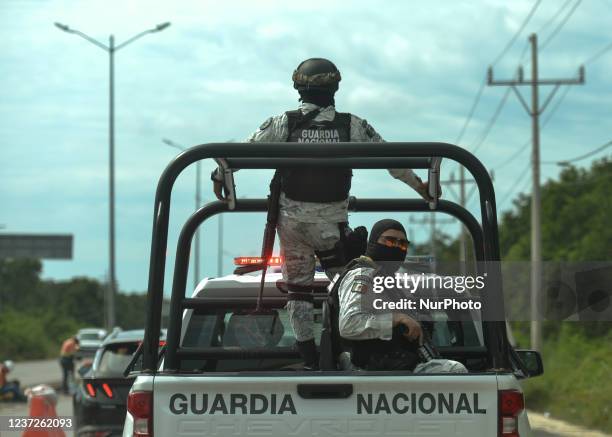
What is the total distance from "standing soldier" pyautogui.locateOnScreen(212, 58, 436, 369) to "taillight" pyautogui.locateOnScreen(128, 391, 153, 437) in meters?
1.01

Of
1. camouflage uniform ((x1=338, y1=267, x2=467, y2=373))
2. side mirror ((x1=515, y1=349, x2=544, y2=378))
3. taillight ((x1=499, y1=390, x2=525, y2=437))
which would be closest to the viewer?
taillight ((x1=499, y1=390, x2=525, y2=437))

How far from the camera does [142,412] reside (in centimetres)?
460

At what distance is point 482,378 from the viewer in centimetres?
457

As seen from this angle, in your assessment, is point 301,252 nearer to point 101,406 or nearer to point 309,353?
point 309,353

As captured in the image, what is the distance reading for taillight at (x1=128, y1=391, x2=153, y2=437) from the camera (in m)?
4.59

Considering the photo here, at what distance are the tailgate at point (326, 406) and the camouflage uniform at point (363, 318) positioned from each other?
0.43 metres

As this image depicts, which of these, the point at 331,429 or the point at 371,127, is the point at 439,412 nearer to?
the point at 331,429

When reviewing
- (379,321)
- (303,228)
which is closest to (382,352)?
(379,321)

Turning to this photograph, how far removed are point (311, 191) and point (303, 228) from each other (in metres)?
0.17

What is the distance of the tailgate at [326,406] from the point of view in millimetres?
4562

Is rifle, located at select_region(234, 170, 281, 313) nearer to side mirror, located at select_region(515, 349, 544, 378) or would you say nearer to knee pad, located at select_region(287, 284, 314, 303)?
knee pad, located at select_region(287, 284, 314, 303)

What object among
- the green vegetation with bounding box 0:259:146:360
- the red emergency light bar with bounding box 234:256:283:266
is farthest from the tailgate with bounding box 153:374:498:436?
the green vegetation with bounding box 0:259:146:360

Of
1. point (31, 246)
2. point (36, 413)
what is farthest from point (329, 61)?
point (31, 246)

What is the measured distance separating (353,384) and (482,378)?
48cm
